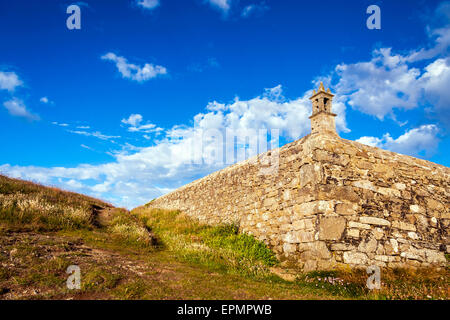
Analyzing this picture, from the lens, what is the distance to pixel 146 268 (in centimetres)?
625

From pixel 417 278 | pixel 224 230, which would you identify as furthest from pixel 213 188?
pixel 417 278

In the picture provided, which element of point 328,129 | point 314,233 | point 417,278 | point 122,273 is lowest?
point 417,278

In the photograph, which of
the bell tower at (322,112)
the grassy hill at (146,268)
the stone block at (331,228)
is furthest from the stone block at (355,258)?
the bell tower at (322,112)

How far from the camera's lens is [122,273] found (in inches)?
214

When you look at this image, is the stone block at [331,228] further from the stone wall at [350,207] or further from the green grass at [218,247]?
the green grass at [218,247]

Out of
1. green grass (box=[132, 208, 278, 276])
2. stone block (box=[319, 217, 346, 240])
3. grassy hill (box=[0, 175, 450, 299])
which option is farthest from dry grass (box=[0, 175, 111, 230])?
stone block (box=[319, 217, 346, 240])

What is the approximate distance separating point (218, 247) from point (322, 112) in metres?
5.90

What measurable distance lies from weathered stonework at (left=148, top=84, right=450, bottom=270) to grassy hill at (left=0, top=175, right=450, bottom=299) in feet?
1.86

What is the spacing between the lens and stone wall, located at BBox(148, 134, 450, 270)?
7527mm

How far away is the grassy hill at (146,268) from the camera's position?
4.61 meters

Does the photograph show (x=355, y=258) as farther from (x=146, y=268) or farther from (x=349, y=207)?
(x=146, y=268)
